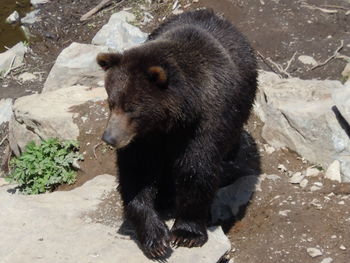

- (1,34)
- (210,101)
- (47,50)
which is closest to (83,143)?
(210,101)

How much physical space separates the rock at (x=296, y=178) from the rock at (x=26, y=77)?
4432 mm

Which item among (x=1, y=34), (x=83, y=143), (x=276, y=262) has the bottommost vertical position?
(x=1, y=34)

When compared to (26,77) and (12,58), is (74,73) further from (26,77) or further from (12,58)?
(12,58)

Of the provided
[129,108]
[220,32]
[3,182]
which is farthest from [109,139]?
[3,182]

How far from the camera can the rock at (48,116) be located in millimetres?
6906

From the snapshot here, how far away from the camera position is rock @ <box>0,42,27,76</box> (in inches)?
369

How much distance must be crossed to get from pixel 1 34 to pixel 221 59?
6575 millimetres

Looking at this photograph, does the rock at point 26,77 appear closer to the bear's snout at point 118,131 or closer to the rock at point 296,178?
the rock at point 296,178

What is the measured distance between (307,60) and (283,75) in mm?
438

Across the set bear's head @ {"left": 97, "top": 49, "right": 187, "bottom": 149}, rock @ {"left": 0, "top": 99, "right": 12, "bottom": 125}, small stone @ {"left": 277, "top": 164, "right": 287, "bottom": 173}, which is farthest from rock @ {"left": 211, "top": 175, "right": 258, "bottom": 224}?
rock @ {"left": 0, "top": 99, "right": 12, "bottom": 125}

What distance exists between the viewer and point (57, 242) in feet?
16.2

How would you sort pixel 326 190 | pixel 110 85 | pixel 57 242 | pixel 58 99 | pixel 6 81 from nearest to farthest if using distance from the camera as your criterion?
pixel 110 85
pixel 57 242
pixel 326 190
pixel 58 99
pixel 6 81

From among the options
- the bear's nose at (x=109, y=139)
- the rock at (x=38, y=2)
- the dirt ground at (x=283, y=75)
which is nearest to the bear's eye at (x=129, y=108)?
the bear's nose at (x=109, y=139)

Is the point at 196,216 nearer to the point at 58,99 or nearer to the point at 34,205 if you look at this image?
the point at 34,205
